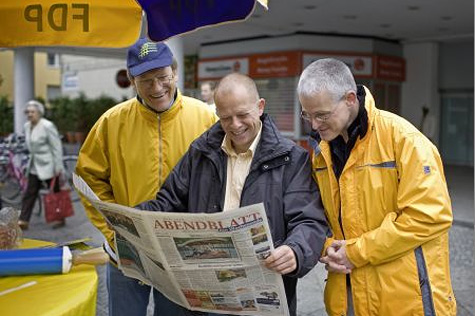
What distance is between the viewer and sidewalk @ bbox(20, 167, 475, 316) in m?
4.42

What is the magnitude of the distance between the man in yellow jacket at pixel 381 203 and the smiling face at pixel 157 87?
766mm

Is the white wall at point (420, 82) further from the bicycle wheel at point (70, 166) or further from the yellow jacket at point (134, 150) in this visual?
the yellow jacket at point (134, 150)

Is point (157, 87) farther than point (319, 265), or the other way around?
point (319, 265)

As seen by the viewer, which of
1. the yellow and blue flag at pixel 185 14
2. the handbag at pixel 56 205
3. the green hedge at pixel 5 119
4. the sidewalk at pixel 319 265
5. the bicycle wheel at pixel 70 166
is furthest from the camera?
the green hedge at pixel 5 119

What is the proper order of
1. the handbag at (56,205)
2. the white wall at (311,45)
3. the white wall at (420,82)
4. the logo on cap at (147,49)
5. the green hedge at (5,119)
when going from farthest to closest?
the green hedge at (5,119)
the white wall at (420,82)
the white wall at (311,45)
the handbag at (56,205)
the logo on cap at (147,49)

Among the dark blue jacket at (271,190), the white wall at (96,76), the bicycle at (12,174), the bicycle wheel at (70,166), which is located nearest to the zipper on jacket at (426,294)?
the dark blue jacket at (271,190)

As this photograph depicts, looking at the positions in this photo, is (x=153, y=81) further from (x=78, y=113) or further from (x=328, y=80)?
(x=78, y=113)

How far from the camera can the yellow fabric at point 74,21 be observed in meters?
2.57

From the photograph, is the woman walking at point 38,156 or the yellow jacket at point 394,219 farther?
the woman walking at point 38,156

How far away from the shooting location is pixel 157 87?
2.41 meters

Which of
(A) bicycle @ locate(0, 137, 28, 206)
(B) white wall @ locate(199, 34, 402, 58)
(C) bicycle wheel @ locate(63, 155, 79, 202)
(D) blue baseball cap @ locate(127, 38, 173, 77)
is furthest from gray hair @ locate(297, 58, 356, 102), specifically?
(B) white wall @ locate(199, 34, 402, 58)

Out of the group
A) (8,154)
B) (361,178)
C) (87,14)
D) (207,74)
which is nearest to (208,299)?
(361,178)

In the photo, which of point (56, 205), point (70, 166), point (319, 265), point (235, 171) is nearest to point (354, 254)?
point (235, 171)

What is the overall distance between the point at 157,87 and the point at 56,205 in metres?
5.31
